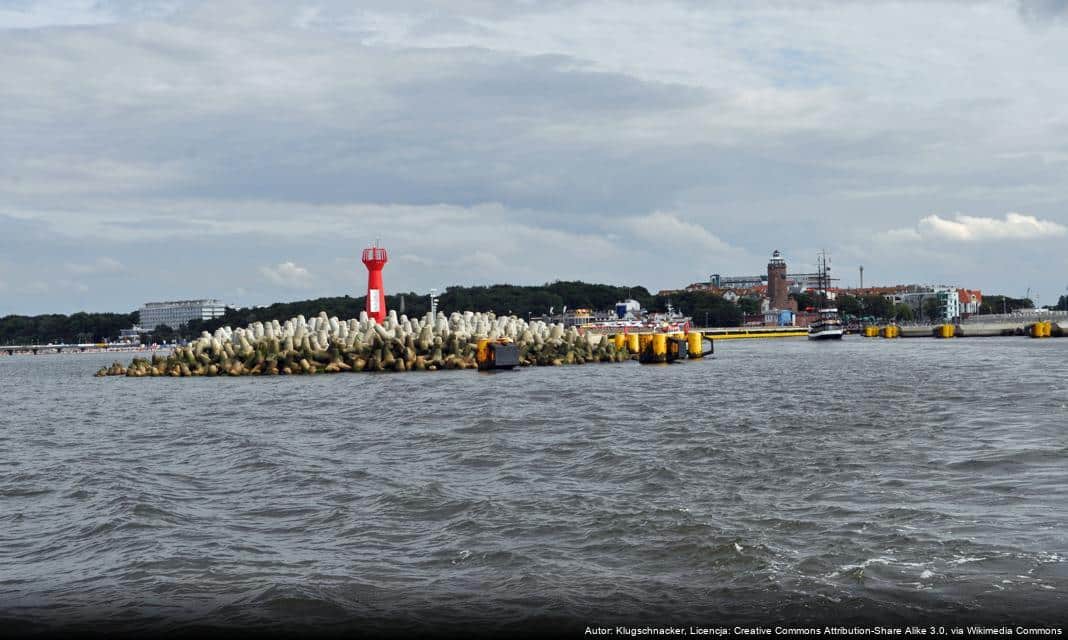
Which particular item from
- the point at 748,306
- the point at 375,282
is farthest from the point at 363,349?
the point at 748,306

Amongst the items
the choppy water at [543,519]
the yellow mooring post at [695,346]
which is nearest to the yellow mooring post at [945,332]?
the yellow mooring post at [695,346]

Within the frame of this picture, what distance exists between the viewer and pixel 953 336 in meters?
102

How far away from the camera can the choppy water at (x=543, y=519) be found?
675 cm

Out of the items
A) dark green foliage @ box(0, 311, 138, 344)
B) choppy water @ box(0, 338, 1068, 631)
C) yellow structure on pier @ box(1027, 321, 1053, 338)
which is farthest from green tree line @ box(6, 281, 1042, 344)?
choppy water @ box(0, 338, 1068, 631)

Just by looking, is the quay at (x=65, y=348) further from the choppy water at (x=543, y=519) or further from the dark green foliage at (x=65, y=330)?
the choppy water at (x=543, y=519)

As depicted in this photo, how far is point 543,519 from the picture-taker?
31.8 ft

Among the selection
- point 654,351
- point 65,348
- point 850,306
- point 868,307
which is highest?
point 850,306

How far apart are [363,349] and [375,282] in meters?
14.3

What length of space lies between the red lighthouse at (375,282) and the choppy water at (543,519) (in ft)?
125

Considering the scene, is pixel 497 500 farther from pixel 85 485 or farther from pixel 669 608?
pixel 85 485

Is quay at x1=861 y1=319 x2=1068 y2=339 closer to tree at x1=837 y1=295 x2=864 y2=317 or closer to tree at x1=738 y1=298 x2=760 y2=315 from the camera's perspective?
tree at x1=738 y1=298 x2=760 y2=315

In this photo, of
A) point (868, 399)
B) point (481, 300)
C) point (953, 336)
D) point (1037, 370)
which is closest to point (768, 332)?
point (953, 336)

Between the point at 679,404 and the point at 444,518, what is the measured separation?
13973mm

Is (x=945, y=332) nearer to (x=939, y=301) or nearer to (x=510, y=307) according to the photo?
(x=510, y=307)
